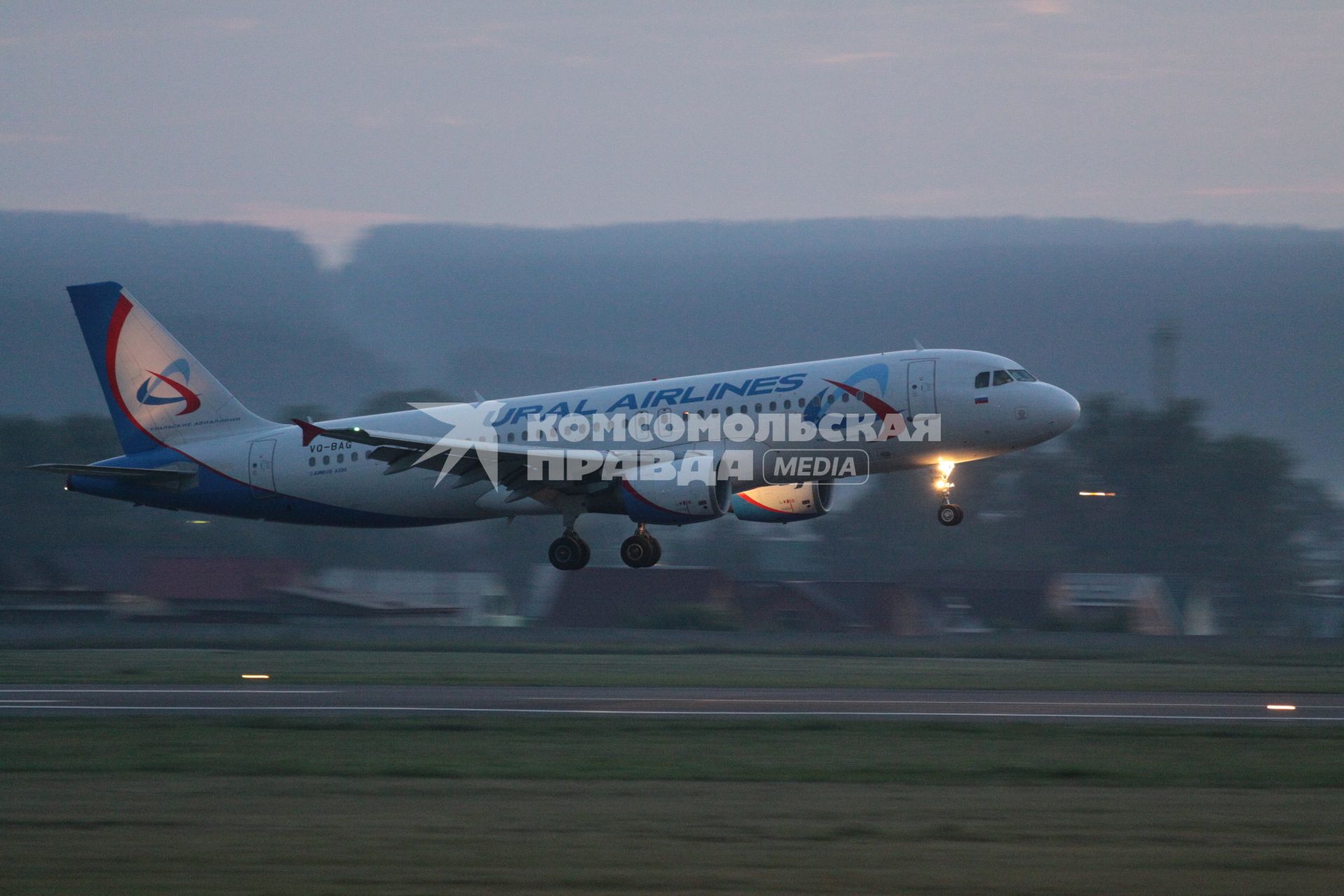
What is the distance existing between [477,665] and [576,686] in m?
6.00

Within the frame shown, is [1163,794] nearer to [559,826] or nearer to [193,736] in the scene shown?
[559,826]

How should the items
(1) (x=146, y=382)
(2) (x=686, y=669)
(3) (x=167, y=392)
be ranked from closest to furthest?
(2) (x=686, y=669) → (3) (x=167, y=392) → (1) (x=146, y=382)

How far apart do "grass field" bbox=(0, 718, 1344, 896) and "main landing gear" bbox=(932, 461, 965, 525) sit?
882cm

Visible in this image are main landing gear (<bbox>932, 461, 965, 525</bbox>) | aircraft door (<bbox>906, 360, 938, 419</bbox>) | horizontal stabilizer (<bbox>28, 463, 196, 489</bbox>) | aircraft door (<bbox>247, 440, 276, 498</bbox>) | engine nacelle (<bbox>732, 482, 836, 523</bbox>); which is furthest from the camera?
aircraft door (<bbox>247, 440, 276, 498</bbox>)

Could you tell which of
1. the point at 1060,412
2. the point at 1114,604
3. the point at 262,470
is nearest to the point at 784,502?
the point at 1060,412

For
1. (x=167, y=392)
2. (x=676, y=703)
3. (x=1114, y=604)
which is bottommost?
(x=676, y=703)

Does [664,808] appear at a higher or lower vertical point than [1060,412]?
lower

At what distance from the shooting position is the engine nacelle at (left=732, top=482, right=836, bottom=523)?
1261 inches

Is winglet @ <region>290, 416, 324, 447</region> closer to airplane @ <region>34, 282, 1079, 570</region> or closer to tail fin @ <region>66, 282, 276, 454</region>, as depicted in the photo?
airplane @ <region>34, 282, 1079, 570</region>

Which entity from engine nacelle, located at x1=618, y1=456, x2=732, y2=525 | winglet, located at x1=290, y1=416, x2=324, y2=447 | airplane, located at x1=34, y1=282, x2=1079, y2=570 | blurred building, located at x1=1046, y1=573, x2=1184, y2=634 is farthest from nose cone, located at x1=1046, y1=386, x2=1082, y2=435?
blurred building, located at x1=1046, y1=573, x2=1184, y2=634

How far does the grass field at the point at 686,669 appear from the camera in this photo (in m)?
29.1

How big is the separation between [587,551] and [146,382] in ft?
42.6

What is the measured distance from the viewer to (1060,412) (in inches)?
1158

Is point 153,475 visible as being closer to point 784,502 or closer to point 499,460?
point 499,460
